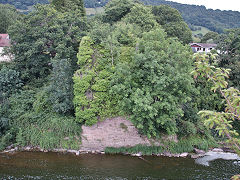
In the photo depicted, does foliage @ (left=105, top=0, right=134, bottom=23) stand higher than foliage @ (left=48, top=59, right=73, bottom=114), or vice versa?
foliage @ (left=105, top=0, right=134, bottom=23)

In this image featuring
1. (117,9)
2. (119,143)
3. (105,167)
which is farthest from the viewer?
(117,9)

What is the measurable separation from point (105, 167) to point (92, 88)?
6858 millimetres

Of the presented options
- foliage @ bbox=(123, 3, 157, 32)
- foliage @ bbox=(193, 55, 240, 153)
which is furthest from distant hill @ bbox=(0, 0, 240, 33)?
foliage @ bbox=(193, 55, 240, 153)

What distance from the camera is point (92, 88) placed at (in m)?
18.7

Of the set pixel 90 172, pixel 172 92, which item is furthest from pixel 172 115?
pixel 90 172

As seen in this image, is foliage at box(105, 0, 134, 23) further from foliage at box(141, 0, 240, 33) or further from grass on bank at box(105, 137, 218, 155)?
foliage at box(141, 0, 240, 33)

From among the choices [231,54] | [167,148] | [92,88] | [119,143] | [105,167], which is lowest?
[105,167]

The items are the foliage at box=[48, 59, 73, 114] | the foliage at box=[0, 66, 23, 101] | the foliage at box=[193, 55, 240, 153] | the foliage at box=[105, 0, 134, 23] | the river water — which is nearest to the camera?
the foliage at box=[193, 55, 240, 153]

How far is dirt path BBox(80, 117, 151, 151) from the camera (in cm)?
1941

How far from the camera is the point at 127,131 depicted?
19.5 meters

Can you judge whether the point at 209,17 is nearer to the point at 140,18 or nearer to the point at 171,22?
the point at 171,22

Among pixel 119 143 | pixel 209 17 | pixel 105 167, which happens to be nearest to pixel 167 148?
pixel 119 143

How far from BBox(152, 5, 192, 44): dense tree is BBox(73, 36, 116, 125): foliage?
730 inches

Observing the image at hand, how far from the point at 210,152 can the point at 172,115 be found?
633cm
